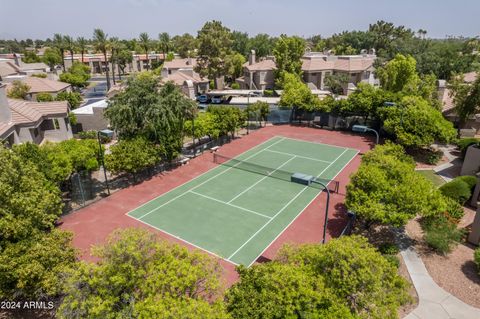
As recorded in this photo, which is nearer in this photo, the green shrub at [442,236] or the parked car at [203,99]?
the green shrub at [442,236]

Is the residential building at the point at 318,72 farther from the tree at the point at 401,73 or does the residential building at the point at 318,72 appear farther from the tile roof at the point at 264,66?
the tree at the point at 401,73

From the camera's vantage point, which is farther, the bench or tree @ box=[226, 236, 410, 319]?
the bench

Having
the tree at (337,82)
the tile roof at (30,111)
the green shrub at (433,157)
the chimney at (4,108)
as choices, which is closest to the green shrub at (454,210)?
the green shrub at (433,157)

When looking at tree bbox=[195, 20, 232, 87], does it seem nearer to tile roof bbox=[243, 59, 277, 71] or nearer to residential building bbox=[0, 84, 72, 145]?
tile roof bbox=[243, 59, 277, 71]

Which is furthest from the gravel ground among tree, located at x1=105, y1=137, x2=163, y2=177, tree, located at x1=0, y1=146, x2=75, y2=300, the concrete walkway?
tree, located at x1=105, y1=137, x2=163, y2=177

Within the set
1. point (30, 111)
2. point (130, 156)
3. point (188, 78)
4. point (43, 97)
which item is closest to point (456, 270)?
point (130, 156)

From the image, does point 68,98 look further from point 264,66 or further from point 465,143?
point 465,143

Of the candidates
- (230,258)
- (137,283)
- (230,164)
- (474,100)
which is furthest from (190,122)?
(474,100)
